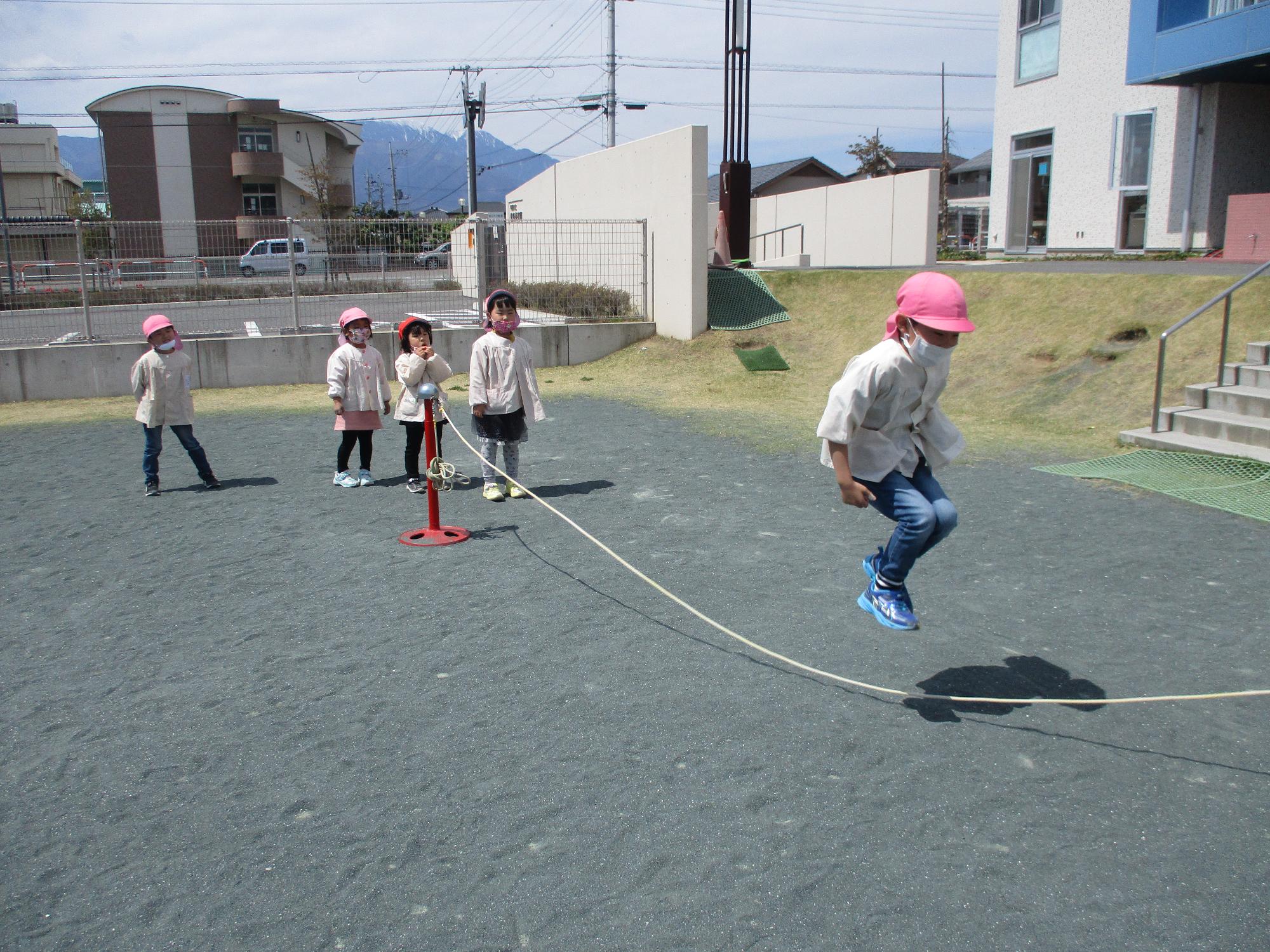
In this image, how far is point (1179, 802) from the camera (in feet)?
10.8

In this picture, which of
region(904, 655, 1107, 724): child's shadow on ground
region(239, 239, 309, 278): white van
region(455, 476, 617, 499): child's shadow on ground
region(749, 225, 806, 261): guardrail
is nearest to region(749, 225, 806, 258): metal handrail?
region(749, 225, 806, 261): guardrail

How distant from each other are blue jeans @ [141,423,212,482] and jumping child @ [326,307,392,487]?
1.09 m

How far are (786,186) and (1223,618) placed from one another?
47.0 metres

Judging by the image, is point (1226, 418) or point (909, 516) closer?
point (909, 516)

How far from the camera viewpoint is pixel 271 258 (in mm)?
14719

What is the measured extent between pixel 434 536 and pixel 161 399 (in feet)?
10.4

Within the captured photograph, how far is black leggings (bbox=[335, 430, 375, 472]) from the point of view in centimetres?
813

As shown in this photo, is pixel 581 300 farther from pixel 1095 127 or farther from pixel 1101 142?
pixel 1095 127

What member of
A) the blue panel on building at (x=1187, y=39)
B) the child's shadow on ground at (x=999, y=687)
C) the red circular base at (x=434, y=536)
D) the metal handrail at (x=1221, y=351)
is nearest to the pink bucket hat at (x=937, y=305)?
the child's shadow on ground at (x=999, y=687)

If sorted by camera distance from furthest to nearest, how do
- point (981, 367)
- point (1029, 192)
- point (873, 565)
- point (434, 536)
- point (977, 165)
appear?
1. point (977, 165)
2. point (1029, 192)
3. point (981, 367)
4. point (434, 536)
5. point (873, 565)

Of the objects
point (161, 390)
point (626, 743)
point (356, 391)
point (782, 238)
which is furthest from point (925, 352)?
point (782, 238)

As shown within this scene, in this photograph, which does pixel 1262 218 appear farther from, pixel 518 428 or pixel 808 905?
pixel 808 905

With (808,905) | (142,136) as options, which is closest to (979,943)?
(808,905)

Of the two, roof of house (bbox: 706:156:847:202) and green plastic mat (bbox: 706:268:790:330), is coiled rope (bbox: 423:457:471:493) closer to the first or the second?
green plastic mat (bbox: 706:268:790:330)
